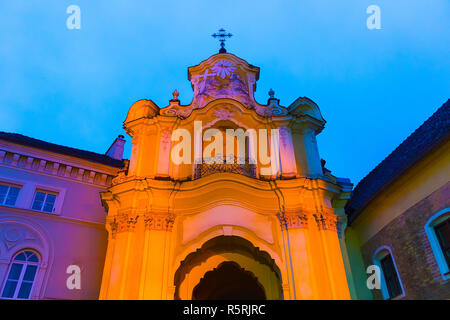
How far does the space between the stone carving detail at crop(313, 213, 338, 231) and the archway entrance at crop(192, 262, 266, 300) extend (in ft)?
13.1

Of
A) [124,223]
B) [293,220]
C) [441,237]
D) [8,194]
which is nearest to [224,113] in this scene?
[293,220]

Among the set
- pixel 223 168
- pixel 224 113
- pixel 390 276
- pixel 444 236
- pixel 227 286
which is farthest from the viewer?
pixel 227 286

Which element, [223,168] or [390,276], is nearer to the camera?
[223,168]

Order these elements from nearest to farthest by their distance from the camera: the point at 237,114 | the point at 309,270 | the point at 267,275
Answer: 1. the point at 309,270
2. the point at 267,275
3. the point at 237,114

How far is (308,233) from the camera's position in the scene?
12.0 metres

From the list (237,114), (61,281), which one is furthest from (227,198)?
(61,281)

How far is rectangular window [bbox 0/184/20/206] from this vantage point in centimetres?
1430

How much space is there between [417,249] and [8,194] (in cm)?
1607

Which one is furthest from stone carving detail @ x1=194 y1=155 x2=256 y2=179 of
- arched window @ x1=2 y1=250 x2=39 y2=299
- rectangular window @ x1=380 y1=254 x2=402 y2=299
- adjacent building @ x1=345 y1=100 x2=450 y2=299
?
arched window @ x1=2 y1=250 x2=39 y2=299

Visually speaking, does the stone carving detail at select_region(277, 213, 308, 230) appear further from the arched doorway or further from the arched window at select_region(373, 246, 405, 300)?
the arched window at select_region(373, 246, 405, 300)

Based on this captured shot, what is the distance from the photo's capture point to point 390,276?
13.7 m

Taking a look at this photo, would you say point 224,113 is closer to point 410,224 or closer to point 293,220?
point 293,220
